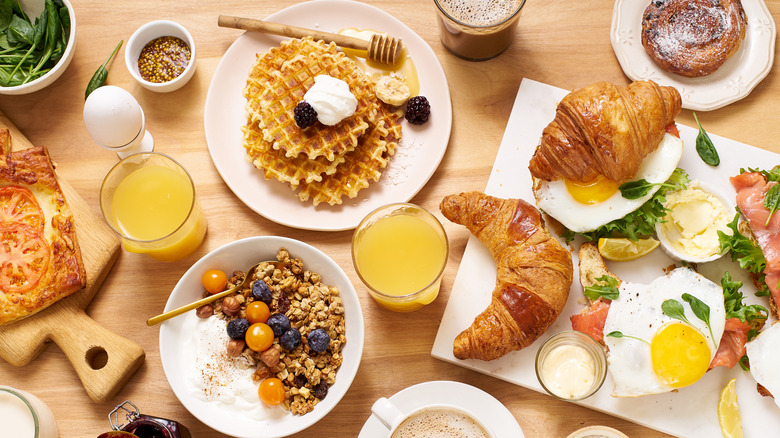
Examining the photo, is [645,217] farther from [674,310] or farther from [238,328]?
[238,328]

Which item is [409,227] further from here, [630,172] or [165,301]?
[165,301]

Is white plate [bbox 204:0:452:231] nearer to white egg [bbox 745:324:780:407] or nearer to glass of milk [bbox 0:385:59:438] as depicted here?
glass of milk [bbox 0:385:59:438]

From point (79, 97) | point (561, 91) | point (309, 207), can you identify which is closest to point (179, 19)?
point (79, 97)

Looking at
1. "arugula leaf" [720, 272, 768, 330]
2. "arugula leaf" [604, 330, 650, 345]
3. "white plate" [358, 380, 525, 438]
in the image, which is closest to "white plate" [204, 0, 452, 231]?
"white plate" [358, 380, 525, 438]

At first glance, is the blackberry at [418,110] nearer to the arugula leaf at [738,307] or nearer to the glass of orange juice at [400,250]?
the glass of orange juice at [400,250]

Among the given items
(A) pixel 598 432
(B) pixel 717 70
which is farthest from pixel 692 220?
(A) pixel 598 432
